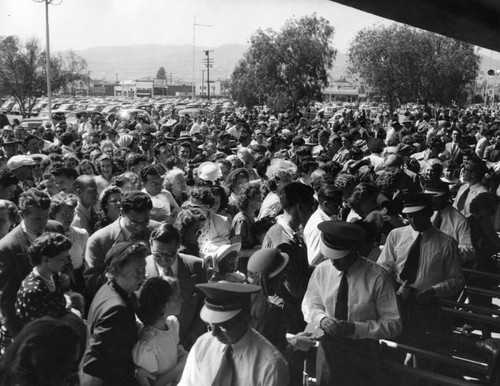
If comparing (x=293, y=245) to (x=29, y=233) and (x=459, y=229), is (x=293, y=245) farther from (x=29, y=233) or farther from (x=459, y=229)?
(x=29, y=233)

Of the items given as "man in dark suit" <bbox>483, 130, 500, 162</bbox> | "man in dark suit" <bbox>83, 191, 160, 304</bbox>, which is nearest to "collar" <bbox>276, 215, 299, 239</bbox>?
"man in dark suit" <bbox>83, 191, 160, 304</bbox>

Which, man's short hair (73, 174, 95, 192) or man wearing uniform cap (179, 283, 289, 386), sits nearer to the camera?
man wearing uniform cap (179, 283, 289, 386)

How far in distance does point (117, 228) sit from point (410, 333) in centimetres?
236

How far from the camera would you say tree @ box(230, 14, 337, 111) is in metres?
25.2

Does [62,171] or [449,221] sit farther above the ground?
[62,171]

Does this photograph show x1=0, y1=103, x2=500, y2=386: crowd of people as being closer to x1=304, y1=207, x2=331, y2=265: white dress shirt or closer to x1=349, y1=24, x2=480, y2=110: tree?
x1=304, y1=207, x2=331, y2=265: white dress shirt

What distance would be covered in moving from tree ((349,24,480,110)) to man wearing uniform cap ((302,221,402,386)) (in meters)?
23.6

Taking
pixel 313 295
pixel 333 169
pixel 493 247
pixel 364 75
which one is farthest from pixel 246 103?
pixel 313 295

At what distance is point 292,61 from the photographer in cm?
2555

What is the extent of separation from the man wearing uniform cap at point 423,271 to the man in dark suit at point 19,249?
2.65m

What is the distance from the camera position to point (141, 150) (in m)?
11.2

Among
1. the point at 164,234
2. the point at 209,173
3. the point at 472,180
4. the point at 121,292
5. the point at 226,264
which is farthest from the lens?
the point at 472,180

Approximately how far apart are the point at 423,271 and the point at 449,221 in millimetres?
972

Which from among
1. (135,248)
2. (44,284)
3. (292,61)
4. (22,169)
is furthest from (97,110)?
(135,248)
